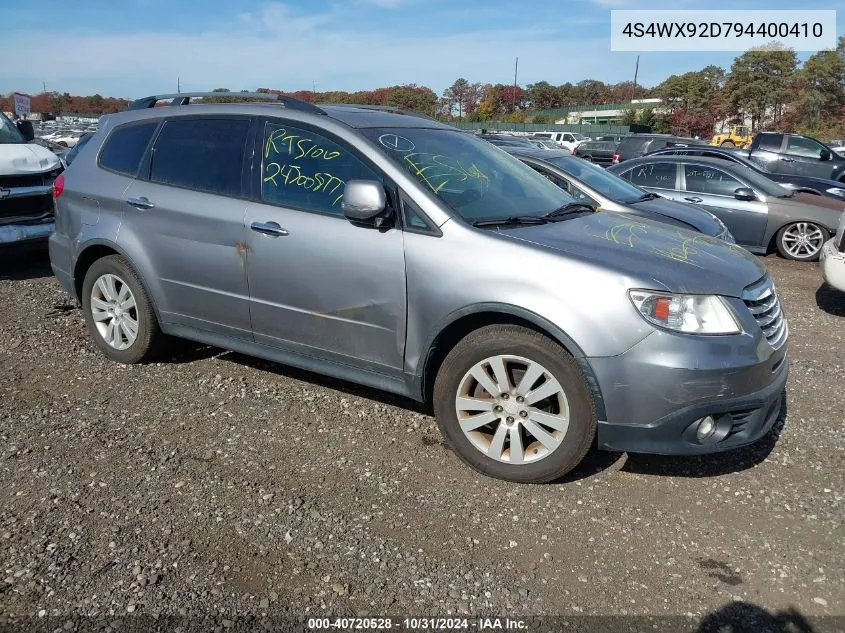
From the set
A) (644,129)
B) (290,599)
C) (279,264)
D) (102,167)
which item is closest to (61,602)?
(290,599)

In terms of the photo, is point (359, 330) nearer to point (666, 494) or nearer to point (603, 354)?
point (603, 354)

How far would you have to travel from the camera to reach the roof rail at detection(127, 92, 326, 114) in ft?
A: 13.5

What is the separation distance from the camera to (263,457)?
3.62 metres

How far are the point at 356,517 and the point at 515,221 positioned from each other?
1.69 meters

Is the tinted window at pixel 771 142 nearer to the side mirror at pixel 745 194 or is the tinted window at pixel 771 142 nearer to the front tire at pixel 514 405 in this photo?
the side mirror at pixel 745 194

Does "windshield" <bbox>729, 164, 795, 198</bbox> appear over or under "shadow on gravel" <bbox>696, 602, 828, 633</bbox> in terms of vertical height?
over

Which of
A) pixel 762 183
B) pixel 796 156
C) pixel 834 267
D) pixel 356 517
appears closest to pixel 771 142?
pixel 796 156

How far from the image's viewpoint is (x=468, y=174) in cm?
395

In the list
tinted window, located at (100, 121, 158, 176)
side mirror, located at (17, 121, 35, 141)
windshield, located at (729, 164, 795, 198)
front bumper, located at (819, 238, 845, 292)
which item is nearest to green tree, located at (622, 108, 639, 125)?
windshield, located at (729, 164, 795, 198)

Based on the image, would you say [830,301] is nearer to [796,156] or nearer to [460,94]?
[796,156]

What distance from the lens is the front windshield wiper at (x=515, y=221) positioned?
11.5 feet

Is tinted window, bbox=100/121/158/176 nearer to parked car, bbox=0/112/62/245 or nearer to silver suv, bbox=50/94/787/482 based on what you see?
silver suv, bbox=50/94/787/482

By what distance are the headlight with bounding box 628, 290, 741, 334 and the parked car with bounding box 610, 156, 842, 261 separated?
694 cm

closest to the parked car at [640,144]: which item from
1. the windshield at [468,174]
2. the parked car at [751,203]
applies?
the parked car at [751,203]
